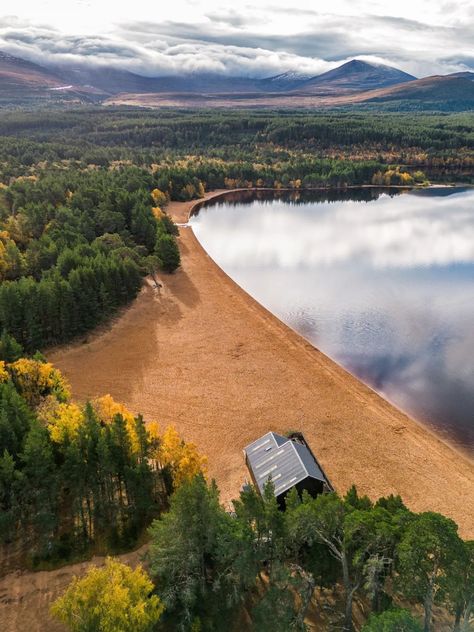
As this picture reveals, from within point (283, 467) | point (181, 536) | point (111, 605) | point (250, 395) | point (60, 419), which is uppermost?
point (111, 605)

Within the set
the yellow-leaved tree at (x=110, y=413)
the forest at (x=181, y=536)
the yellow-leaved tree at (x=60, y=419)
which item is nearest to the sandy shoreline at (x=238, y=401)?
the forest at (x=181, y=536)

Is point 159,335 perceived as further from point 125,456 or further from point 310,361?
point 125,456

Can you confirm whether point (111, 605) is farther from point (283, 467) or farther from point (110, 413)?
point (110, 413)

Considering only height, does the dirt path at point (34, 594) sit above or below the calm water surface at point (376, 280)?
above

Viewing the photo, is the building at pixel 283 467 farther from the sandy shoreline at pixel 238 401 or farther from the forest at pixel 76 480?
the forest at pixel 76 480

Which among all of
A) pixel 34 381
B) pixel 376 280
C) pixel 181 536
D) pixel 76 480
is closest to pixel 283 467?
pixel 181 536

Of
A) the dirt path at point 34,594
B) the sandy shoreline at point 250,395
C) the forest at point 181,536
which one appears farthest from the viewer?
the sandy shoreline at point 250,395
